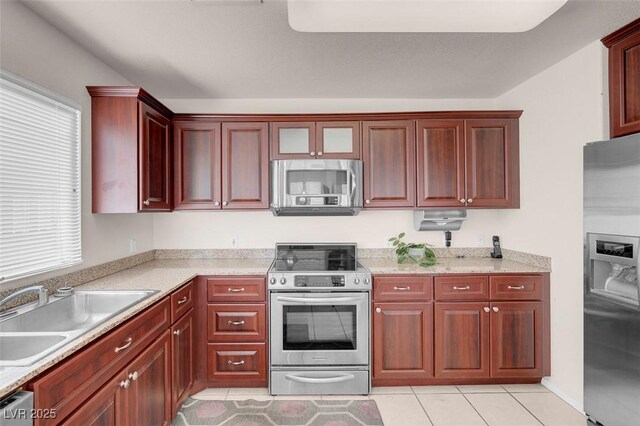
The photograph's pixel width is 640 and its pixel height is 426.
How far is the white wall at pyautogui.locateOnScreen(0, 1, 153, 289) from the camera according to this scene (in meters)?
1.71

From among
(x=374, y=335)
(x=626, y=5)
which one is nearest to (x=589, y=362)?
(x=374, y=335)

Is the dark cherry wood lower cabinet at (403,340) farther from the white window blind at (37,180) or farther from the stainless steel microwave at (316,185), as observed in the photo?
the white window blind at (37,180)

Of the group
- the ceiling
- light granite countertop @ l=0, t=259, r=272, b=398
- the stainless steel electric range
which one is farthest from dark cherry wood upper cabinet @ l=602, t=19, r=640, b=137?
light granite countertop @ l=0, t=259, r=272, b=398

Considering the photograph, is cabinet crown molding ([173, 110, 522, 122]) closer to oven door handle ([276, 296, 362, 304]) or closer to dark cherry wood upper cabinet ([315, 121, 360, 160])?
dark cherry wood upper cabinet ([315, 121, 360, 160])

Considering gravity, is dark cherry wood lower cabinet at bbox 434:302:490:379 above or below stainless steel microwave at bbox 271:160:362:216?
below

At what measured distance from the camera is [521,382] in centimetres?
263

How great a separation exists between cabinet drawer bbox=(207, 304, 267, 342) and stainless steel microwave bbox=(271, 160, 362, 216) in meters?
0.84

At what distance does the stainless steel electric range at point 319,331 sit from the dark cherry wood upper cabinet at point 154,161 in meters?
1.03

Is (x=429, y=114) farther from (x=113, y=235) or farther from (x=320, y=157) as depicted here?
(x=113, y=235)

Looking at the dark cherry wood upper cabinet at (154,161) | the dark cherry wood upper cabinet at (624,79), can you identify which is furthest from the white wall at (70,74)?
the dark cherry wood upper cabinet at (624,79)

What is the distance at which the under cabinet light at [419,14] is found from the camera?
4.43 ft

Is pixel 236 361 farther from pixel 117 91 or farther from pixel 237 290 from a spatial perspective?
pixel 117 91

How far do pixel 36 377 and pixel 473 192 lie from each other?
9.64 ft

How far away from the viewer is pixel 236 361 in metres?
2.55
